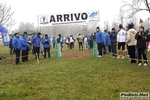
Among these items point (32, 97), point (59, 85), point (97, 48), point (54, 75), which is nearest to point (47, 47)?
point (97, 48)

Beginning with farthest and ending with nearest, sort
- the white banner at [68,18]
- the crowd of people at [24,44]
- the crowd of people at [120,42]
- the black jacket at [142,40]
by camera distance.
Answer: the white banner at [68,18] < the crowd of people at [24,44] < the crowd of people at [120,42] < the black jacket at [142,40]

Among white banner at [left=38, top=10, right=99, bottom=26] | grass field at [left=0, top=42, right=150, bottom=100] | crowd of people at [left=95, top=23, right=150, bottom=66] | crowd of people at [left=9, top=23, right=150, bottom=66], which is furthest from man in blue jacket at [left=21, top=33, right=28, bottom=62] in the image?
grass field at [left=0, top=42, right=150, bottom=100]

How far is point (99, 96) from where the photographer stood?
5453 mm

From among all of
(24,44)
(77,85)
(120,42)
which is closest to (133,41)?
(120,42)

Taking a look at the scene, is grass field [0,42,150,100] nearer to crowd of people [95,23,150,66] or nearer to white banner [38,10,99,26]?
crowd of people [95,23,150,66]

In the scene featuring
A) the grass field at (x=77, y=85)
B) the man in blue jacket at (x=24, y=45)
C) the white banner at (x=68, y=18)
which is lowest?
the grass field at (x=77, y=85)

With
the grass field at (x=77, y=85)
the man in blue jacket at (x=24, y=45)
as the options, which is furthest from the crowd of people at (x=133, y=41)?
the man in blue jacket at (x=24, y=45)

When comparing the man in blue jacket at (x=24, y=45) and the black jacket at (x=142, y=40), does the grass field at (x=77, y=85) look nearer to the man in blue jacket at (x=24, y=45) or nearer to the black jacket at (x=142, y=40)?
the black jacket at (x=142, y=40)

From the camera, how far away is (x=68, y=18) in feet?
56.8

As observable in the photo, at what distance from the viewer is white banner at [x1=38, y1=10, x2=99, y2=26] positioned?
55.8 feet

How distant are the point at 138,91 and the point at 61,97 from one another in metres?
2.10

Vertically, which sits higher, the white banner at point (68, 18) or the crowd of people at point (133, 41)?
the white banner at point (68, 18)

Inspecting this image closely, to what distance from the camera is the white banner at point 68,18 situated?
1702cm

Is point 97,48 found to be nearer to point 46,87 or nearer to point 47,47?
point 47,47
